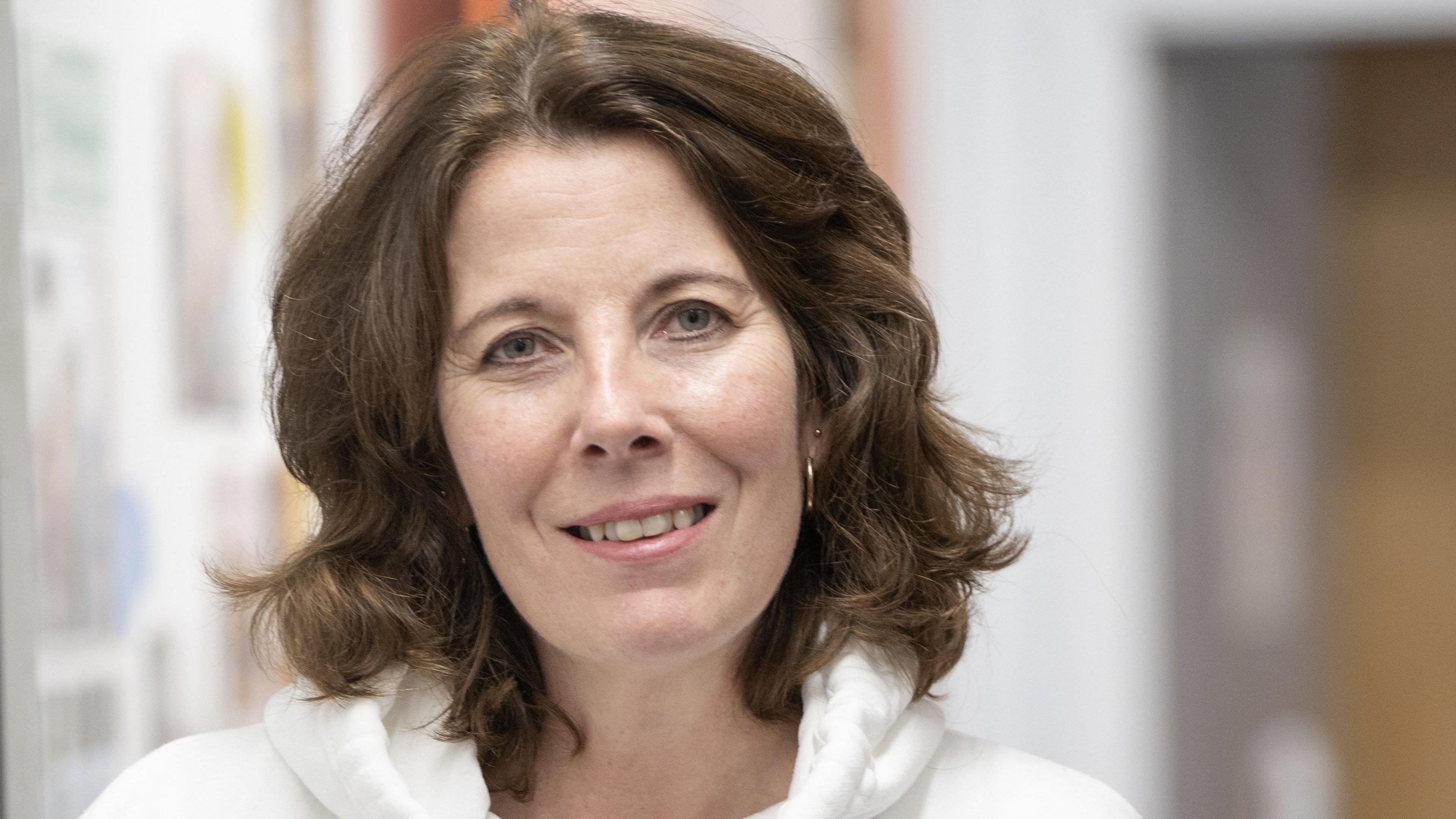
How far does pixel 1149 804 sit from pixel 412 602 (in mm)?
3156

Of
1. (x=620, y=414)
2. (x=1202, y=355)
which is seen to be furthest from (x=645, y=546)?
(x=1202, y=355)

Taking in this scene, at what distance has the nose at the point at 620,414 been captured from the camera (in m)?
1.39

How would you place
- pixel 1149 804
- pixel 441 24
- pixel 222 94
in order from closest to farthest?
1. pixel 222 94
2. pixel 441 24
3. pixel 1149 804

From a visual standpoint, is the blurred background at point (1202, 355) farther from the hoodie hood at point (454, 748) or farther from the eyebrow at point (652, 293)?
the hoodie hood at point (454, 748)

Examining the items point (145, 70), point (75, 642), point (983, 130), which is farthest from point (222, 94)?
point (983, 130)

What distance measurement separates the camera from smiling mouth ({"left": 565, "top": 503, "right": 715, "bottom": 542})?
4.73 ft

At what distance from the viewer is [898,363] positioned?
1596mm

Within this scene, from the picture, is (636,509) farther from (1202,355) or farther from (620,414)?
(1202,355)

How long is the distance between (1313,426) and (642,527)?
12.5 feet

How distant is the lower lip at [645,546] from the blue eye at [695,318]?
182 mm

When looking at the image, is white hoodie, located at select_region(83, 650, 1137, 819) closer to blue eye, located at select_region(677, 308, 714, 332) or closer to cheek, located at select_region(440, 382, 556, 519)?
cheek, located at select_region(440, 382, 556, 519)

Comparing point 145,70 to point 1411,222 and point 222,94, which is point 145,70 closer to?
point 222,94

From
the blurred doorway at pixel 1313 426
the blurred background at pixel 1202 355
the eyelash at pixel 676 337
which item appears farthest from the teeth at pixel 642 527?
the blurred doorway at pixel 1313 426

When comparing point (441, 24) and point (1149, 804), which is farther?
point (1149, 804)
